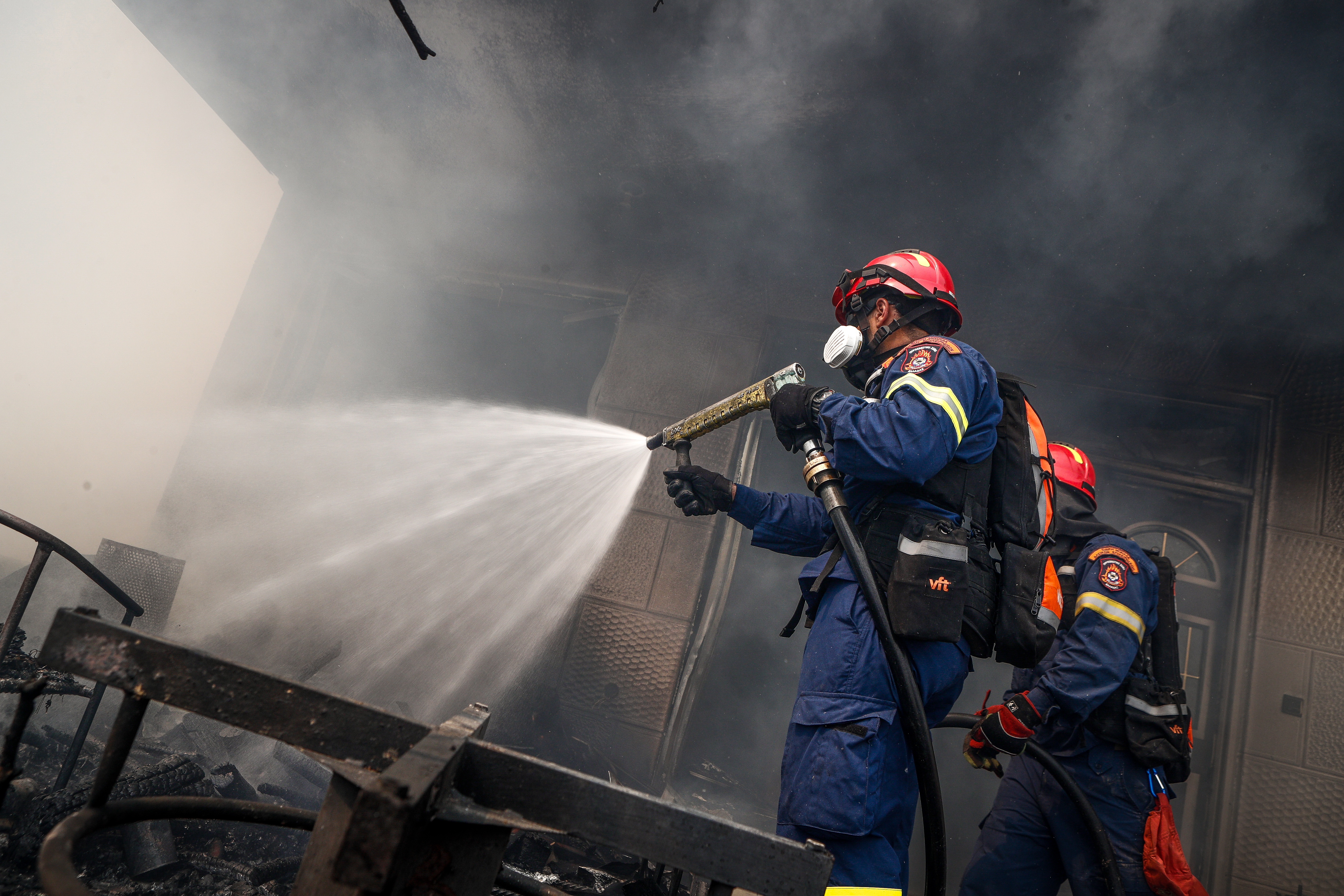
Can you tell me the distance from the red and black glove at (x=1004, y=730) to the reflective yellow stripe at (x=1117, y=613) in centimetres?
57

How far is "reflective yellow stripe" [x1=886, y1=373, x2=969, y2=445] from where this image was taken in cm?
211

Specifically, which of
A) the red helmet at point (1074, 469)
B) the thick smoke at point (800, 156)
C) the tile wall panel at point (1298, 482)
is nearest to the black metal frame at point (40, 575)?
the thick smoke at point (800, 156)

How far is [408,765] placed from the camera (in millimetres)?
897

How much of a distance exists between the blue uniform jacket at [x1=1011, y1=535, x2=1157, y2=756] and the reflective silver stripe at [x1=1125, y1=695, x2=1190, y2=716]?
155 millimetres

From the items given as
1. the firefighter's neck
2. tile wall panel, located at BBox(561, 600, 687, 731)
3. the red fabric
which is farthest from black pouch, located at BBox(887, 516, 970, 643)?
tile wall panel, located at BBox(561, 600, 687, 731)

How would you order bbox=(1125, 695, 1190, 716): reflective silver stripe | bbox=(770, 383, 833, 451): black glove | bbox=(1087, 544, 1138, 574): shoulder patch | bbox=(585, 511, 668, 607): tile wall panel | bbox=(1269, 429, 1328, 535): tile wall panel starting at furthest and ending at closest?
bbox=(585, 511, 668, 607): tile wall panel < bbox=(1269, 429, 1328, 535): tile wall panel < bbox=(1087, 544, 1138, 574): shoulder patch < bbox=(1125, 695, 1190, 716): reflective silver stripe < bbox=(770, 383, 833, 451): black glove

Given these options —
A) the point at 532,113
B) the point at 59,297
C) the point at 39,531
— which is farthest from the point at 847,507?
the point at 59,297

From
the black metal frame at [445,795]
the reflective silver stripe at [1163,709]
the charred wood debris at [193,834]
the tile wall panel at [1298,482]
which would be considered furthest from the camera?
the tile wall panel at [1298,482]

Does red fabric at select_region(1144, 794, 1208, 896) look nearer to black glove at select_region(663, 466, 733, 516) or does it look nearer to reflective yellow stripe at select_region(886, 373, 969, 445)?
reflective yellow stripe at select_region(886, 373, 969, 445)

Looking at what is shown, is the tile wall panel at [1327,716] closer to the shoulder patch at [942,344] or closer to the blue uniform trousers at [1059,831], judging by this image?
the blue uniform trousers at [1059,831]

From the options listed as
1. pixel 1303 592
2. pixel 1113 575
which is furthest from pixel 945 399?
pixel 1303 592

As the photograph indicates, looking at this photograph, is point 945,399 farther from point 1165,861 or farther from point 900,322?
point 1165,861

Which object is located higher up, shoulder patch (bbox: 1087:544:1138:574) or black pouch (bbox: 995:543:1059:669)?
shoulder patch (bbox: 1087:544:1138:574)

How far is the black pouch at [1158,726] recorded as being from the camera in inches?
112
